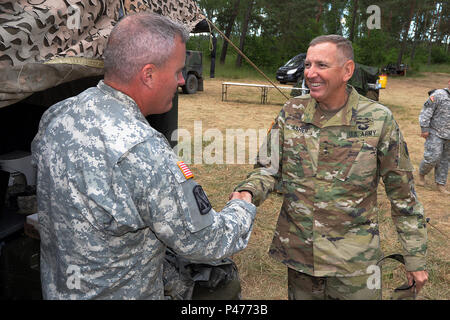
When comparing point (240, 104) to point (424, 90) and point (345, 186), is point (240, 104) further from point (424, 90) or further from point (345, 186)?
point (424, 90)

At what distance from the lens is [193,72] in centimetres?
1603

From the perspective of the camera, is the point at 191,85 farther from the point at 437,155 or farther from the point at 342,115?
the point at 342,115

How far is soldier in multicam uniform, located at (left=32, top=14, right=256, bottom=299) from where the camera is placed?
55.3 inches

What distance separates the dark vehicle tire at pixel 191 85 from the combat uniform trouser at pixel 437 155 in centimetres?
1110

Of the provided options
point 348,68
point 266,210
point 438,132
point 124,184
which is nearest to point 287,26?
point 438,132

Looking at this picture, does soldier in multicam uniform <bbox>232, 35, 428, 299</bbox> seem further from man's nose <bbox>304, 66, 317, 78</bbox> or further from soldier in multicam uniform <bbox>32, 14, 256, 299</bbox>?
soldier in multicam uniform <bbox>32, 14, 256, 299</bbox>

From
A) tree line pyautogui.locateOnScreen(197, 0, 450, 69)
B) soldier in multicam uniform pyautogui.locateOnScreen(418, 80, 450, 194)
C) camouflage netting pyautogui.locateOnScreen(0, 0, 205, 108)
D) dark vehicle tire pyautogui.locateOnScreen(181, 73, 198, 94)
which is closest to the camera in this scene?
camouflage netting pyautogui.locateOnScreen(0, 0, 205, 108)

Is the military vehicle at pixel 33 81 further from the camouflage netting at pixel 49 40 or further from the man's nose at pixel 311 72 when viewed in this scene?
the man's nose at pixel 311 72

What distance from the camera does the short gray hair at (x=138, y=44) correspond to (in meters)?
1.46

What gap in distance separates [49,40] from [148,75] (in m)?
1.07

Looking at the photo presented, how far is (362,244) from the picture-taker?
2193 mm

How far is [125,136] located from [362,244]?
156 centimetres

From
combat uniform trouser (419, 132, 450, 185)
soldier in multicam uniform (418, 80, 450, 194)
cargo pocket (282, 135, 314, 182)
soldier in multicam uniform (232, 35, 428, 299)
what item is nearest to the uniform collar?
soldier in multicam uniform (232, 35, 428, 299)

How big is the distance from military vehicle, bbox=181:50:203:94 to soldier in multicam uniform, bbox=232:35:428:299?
13.2m
